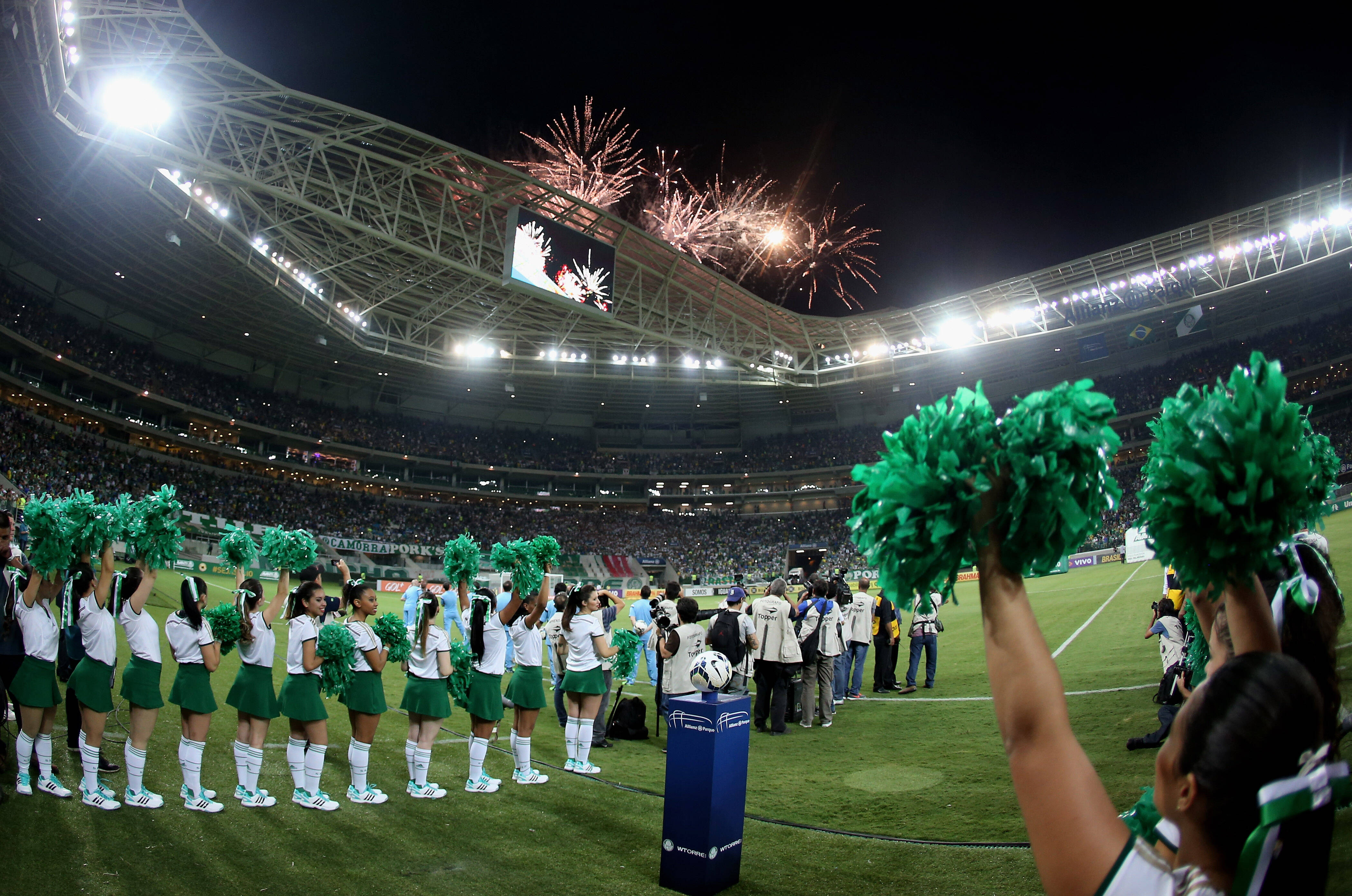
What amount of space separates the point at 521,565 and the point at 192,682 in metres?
2.61

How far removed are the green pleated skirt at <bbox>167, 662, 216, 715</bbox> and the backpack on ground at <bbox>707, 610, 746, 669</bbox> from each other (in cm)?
456

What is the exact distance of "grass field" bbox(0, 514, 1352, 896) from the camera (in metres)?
4.53

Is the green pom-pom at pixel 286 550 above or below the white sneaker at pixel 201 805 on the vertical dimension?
above

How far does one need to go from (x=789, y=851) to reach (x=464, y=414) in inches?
1682

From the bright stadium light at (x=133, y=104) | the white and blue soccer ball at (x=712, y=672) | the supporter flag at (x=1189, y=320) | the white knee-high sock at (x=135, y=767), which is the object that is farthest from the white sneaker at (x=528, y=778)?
the supporter flag at (x=1189, y=320)

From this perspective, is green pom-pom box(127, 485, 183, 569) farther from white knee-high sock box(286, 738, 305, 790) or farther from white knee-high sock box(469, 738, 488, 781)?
white knee-high sock box(469, 738, 488, 781)

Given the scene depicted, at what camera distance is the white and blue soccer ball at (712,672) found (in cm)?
490

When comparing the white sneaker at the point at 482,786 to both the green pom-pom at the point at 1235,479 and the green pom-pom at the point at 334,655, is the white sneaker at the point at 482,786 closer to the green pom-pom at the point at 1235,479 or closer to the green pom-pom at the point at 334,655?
the green pom-pom at the point at 334,655

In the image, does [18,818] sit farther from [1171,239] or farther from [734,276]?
[1171,239]

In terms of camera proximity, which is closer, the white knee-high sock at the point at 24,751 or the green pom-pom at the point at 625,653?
the white knee-high sock at the point at 24,751

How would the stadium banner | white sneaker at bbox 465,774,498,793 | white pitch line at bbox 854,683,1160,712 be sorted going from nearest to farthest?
white sneaker at bbox 465,774,498,793
white pitch line at bbox 854,683,1160,712
the stadium banner

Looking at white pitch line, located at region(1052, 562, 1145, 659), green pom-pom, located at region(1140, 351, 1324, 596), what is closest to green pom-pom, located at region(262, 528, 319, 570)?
green pom-pom, located at region(1140, 351, 1324, 596)

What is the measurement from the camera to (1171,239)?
25.0m

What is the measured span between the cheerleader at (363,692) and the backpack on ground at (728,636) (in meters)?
3.42
